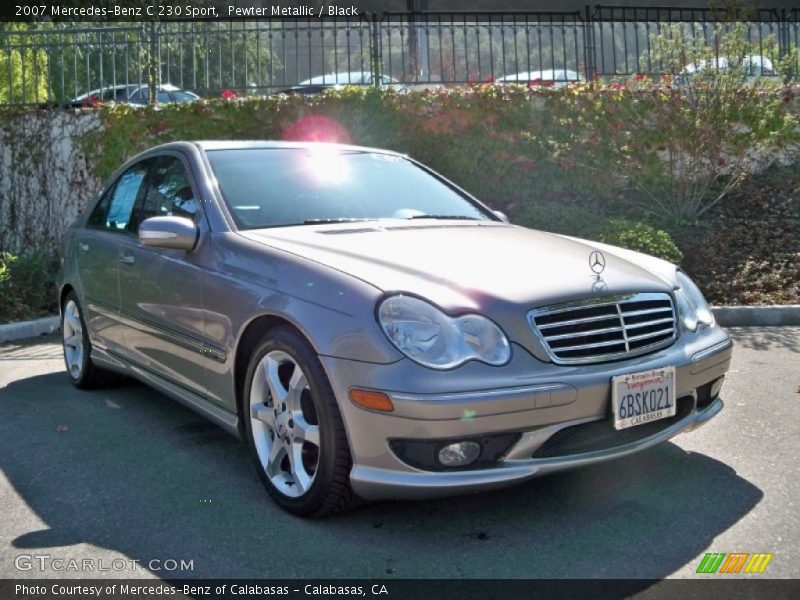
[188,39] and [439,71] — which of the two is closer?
[188,39]

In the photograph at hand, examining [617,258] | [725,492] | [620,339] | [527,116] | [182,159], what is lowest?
[725,492]

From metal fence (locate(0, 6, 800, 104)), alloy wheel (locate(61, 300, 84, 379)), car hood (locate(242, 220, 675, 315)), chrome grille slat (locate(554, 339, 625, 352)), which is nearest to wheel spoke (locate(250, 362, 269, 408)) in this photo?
car hood (locate(242, 220, 675, 315))

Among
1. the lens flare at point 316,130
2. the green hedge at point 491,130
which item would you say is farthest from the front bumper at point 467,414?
the lens flare at point 316,130

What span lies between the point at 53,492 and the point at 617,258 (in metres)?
2.69

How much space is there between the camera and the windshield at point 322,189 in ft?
14.3

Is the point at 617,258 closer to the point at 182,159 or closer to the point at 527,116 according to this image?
the point at 182,159

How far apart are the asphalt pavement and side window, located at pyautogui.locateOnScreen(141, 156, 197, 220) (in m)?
1.19

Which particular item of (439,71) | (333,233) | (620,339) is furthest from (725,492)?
(439,71)

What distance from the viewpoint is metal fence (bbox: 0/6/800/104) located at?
1182 centimetres

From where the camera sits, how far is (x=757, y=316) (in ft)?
26.0

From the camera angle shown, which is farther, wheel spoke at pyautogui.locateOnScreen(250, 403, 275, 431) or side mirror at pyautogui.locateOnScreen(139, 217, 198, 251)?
side mirror at pyautogui.locateOnScreen(139, 217, 198, 251)

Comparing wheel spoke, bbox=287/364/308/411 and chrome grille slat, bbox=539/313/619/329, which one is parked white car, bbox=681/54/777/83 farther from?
wheel spoke, bbox=287/364/308/411

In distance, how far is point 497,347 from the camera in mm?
3205

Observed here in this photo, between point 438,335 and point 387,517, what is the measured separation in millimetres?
826
